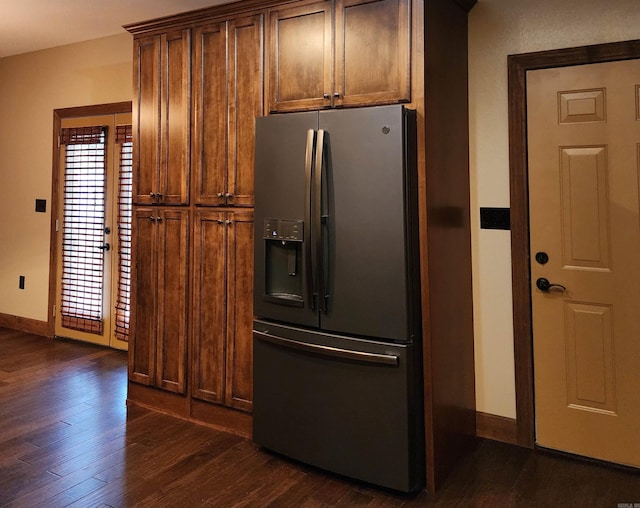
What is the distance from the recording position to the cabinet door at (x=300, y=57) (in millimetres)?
2461

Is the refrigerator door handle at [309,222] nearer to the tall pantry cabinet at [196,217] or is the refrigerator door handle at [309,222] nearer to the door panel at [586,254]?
the tall pantry cabinet at [196,217]

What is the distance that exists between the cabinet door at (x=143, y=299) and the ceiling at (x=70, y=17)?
1.48 m

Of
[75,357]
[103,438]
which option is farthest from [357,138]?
[75,357]

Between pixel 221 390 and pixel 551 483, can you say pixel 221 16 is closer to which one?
pixel 221 390

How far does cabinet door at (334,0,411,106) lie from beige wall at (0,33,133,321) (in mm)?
2794

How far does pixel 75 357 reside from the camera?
4250 mm

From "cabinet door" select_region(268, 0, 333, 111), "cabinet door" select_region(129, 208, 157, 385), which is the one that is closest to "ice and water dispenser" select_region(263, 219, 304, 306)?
"cabinet door" select_region(268, 0, 333, 111)

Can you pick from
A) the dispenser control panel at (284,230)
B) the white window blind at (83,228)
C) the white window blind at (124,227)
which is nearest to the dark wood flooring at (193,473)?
the dispenser control panel at (284,230)

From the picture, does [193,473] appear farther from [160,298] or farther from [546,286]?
[546,286]

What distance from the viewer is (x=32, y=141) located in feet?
16.1

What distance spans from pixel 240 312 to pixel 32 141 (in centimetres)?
350

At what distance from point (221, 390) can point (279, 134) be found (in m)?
1.45

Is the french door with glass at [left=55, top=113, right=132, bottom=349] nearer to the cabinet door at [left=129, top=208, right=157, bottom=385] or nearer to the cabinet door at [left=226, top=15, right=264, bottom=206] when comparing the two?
the cabinet door at [left=129, top=208, right=157, bottom=385]

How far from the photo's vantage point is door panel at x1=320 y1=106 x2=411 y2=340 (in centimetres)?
215
